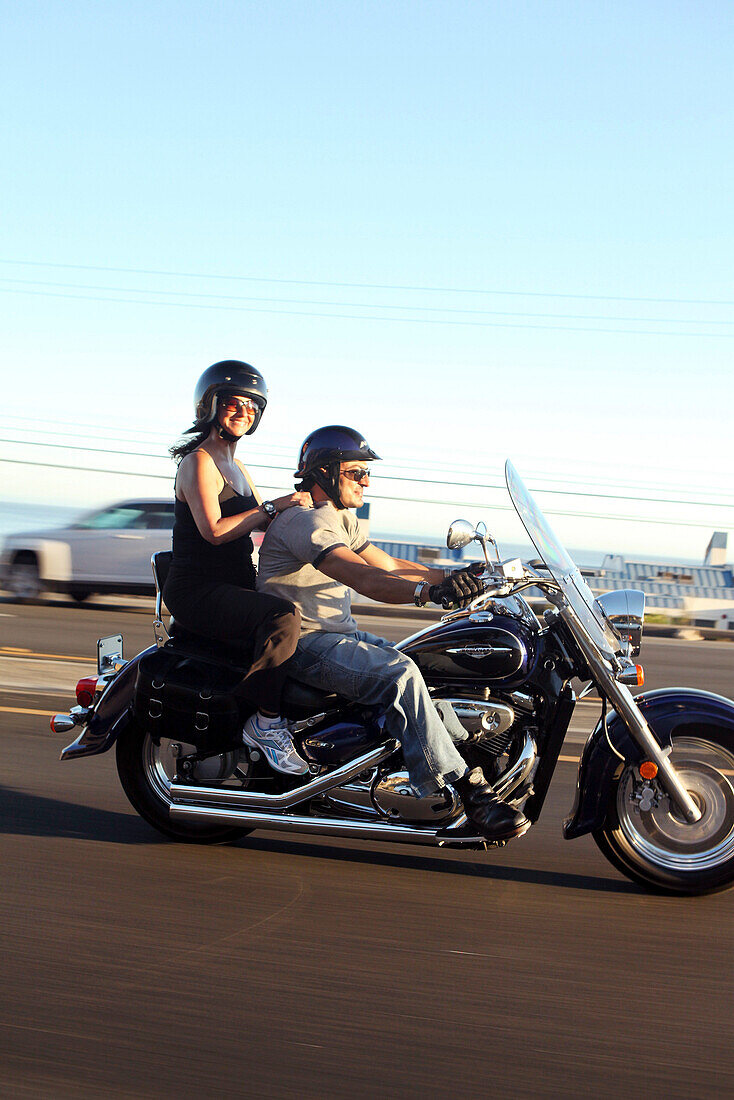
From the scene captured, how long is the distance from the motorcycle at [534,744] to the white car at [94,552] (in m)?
11.6

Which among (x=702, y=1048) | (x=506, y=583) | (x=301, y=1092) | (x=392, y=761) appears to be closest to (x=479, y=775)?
(x=392, y=761)

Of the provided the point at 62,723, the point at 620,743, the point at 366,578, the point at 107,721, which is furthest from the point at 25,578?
the point at 620,743

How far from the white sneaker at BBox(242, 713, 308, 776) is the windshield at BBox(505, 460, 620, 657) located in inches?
50.0

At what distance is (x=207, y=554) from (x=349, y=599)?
64 centimetres

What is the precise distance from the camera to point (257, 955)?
11.7 feet

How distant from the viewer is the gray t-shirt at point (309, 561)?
4352mm

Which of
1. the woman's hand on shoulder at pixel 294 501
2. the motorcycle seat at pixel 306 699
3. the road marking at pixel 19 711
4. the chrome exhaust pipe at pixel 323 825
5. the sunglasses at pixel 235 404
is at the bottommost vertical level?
the road marking at pixel 19 711

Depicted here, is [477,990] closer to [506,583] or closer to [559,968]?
Result: [559,968]

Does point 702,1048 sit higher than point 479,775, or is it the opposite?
point 479,775

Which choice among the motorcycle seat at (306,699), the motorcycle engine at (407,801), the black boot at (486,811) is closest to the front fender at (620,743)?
the black boot at (486,811)

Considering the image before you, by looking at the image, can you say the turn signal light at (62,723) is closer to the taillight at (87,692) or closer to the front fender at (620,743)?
the taillight at (87,692)

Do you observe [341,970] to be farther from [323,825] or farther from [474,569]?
[474,569]

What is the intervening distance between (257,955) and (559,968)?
1.00m

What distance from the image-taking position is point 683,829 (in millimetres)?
4250
